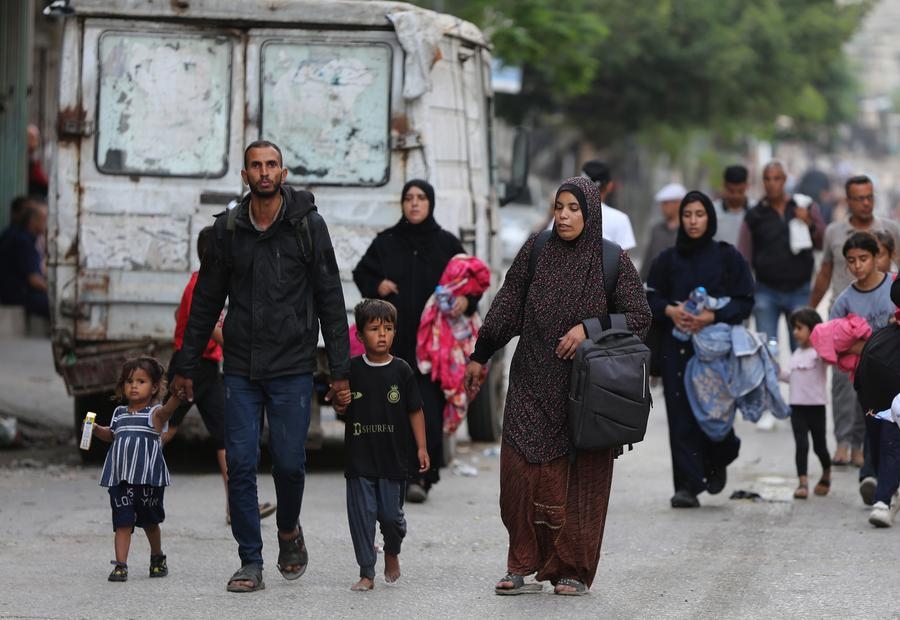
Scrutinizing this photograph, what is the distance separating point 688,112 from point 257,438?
28973 mm

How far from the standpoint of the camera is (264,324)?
7.41 metres

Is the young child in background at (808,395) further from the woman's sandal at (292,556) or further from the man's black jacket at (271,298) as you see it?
the man's black jacket at (271,298)

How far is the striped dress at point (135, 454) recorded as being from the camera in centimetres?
771

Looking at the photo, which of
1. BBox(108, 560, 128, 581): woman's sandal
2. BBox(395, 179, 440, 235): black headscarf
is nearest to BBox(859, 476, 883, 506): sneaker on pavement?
BBox(395, 179, 440, 235): black headscarf

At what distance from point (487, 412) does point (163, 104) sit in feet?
11.0

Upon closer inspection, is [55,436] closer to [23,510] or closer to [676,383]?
[23,510]

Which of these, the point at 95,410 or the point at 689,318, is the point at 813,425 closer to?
the point at 689,318

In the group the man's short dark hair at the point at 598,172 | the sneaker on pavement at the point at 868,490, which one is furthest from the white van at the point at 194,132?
the sneaker on pavement at the point at 868,490

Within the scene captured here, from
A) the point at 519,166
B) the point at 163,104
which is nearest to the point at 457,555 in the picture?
the point at 163,104

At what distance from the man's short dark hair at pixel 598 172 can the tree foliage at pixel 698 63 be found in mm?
19114

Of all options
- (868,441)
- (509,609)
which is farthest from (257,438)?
(868,441)

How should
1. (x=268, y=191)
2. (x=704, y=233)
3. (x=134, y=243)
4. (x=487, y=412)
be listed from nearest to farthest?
1. (x=268, y=191)
2. (x=704, y=233)
3. (x=134, y=243)
4. (x=487, y=412)

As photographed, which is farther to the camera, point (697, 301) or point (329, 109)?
point (329, 109)

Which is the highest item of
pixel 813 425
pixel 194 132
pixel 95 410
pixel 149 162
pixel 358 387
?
pixel 194 132
